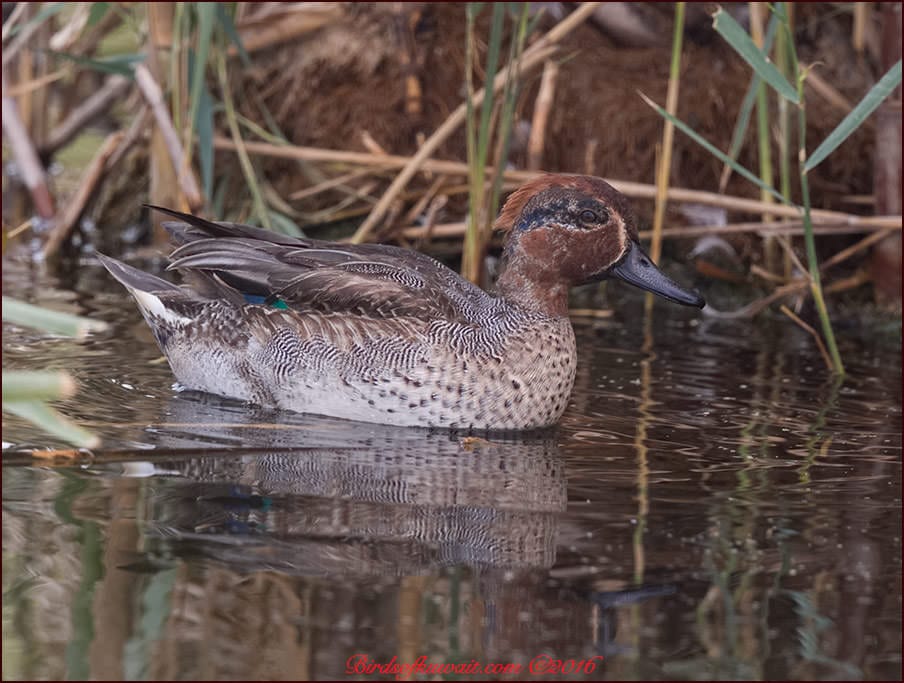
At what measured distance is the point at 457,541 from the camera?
3.85 m

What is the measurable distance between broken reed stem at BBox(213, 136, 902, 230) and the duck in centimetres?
125

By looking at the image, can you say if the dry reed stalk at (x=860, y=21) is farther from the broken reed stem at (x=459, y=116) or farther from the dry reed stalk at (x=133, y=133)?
the dry reed stalk at (x=133, y=133)

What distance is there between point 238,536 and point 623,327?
3.76 meters

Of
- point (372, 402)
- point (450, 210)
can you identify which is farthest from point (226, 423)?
point (450, 210)

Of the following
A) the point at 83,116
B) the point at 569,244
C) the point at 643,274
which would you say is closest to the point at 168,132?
the point at 83,116

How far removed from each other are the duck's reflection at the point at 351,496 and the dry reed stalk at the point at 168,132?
7.73 feet

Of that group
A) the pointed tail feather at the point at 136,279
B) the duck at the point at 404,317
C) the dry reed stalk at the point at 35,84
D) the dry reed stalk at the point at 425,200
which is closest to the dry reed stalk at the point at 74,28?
the dry reed stalk at the point at 35,84

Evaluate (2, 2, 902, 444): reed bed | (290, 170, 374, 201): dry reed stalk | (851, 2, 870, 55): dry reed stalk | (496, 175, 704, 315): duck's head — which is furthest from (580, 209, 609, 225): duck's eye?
(851, 2, 870, 55): dry reed stalk

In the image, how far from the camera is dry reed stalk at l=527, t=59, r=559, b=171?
784 centimetres

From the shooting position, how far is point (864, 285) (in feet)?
25.3

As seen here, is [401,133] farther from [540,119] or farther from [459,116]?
[459,116]

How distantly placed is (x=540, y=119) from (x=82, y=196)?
242 centimetres

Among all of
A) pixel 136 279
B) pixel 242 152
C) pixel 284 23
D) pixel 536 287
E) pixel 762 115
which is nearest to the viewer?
pixel 536 287

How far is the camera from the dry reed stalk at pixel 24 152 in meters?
8.03
